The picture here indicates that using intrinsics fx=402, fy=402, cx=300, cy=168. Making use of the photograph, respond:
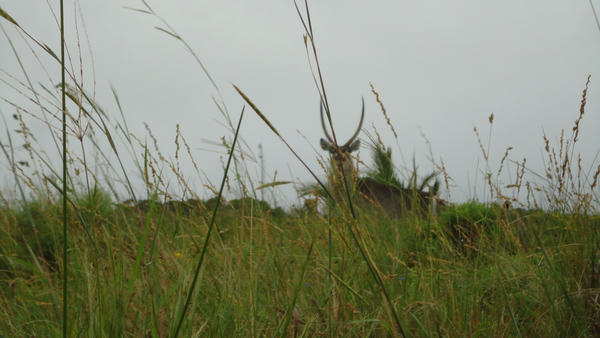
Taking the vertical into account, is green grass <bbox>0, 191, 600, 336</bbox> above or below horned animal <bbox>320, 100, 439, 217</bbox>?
below

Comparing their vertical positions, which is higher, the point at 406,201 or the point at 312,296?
the point at 406,201

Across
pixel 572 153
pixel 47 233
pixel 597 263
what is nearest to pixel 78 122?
pixel 597 263

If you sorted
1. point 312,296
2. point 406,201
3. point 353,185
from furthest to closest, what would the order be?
point 406,201, point 312,296, point 353,185

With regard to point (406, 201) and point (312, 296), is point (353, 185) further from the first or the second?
point (406, 201)

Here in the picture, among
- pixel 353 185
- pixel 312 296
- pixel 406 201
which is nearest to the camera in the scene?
pixel 353 185

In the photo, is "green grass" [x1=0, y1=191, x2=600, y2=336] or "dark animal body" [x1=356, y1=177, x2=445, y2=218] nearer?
"green grass" [x1=0, y1=191, x2=600, y2=336]

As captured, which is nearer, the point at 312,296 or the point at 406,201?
the point at 312,296

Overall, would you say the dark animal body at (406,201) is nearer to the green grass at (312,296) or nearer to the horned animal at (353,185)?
the horned animal at (353,185)

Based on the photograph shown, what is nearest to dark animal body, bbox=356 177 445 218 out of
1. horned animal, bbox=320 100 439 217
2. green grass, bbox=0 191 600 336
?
horned animal, bbox=320 100 439 217

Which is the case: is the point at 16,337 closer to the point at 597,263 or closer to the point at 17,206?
the point at 597,263

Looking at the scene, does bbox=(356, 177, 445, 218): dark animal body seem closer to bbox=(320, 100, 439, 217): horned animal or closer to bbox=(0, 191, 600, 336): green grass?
bbox=(320, 100, 439, 217): horned animal

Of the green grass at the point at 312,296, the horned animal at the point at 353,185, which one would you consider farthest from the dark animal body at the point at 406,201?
the green grass at the point at 312,296

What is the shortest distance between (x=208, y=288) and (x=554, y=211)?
1.62 meters

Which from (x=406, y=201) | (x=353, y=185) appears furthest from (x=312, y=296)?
(x=406, y=201)
